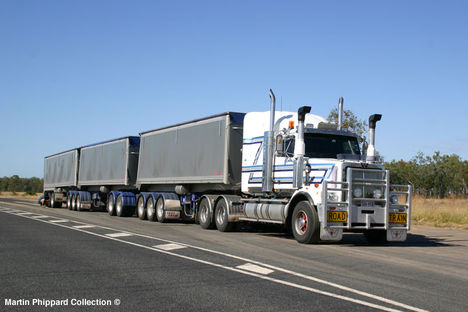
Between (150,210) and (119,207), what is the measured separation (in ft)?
12.4

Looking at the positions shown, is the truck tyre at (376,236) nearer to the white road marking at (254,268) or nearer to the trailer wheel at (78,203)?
the white road marking at (254,268)

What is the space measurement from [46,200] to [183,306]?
38.2m

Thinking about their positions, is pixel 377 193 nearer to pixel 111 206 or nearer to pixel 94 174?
pixel 111 206

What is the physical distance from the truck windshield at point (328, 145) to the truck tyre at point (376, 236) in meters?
2.20

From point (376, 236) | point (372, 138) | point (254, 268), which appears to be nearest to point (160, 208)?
point (376, 236)


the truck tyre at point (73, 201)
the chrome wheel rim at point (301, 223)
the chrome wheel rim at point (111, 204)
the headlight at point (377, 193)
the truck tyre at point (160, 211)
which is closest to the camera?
the headlight at point (377, 193)

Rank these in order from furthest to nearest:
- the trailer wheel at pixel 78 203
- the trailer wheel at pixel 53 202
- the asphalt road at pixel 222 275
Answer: the trailer wheel at pixel 53 202 → the trailer wheel at pixel 78 203 → the asphalt road at pixel 222 275

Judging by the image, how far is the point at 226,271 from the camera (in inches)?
329

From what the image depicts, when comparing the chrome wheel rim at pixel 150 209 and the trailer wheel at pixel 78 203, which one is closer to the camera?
the chrome wheel rim at pixel 150 209

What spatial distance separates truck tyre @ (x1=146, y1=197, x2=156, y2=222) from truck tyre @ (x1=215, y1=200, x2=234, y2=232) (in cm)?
600

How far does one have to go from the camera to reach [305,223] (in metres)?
13.5

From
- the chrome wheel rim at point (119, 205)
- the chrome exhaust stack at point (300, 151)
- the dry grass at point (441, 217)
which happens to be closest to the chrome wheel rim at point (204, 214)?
the chrome exhaust stack at point (300, 151)

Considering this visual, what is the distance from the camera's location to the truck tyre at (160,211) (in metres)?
21.6

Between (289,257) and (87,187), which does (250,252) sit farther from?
(87,187)
